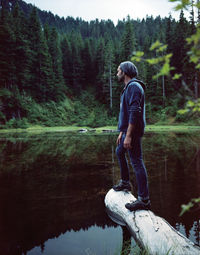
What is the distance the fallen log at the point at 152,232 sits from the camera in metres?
2.12

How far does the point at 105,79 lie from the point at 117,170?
38.1 meters

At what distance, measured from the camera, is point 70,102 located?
140ft

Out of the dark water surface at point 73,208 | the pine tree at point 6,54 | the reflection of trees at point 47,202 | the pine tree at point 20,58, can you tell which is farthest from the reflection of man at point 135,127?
the pine tree at point 20,58

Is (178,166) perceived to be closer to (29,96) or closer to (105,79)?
(29,96)

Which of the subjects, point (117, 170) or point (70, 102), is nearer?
point (117, 170)

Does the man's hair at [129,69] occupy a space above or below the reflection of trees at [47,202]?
above

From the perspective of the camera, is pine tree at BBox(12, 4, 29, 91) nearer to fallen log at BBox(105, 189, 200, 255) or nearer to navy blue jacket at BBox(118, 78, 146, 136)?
navy blue jacket at BBox(118, 78, 146, 136)

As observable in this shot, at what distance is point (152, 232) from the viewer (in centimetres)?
246

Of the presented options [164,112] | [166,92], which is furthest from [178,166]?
[166,92]

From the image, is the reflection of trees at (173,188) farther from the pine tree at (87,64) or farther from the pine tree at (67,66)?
the pine tree at (87,64)

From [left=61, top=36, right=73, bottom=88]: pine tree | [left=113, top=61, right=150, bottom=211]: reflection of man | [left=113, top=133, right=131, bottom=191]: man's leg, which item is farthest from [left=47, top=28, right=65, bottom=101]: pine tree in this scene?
[left=113, top=61, right=150, bottom=211]: reflection of man

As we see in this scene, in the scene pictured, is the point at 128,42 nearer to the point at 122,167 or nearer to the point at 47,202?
the point at 122,167

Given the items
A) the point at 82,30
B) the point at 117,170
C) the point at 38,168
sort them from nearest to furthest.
A: the point at 117,170 → the point at 38,168 → the point at 82,30

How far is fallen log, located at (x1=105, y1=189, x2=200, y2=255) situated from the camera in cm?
212
